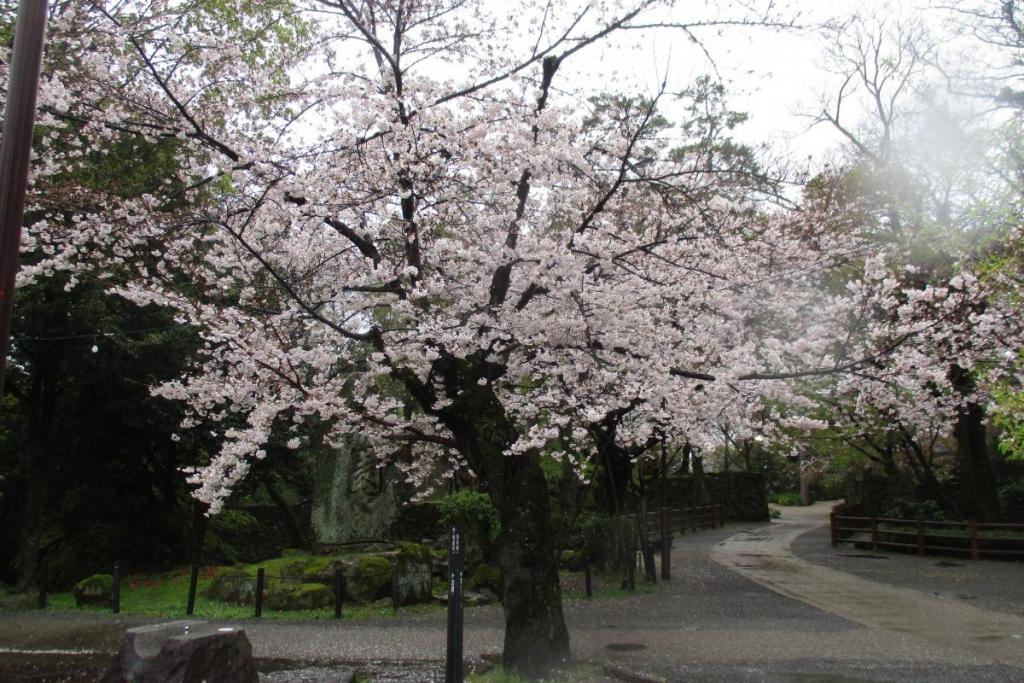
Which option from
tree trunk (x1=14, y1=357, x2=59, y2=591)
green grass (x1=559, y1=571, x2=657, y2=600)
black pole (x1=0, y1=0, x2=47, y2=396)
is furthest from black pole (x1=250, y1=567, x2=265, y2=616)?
black pole (x1=0, y1=0, x2=47, y2=396)

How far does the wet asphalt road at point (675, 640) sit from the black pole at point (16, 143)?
5.64 meters

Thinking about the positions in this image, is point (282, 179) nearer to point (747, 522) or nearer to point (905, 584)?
point (905, 584)

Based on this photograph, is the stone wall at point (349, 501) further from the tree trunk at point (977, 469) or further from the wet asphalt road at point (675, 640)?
the tree trunk at point (977, 469)

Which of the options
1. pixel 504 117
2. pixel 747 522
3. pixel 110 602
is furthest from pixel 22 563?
pixel 747 522

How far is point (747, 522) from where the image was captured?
32656 millimetres

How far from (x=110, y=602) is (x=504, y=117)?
38.0 ft

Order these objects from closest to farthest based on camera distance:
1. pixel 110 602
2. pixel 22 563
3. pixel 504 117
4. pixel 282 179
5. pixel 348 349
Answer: pixel 282 179 < pixel 504 117 < pixel 348 349 < pixel 110 602 < pixel 22 563

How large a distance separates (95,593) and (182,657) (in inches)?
347

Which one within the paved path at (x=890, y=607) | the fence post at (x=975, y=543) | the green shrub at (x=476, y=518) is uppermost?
the green shrub at (x=476, y=518)

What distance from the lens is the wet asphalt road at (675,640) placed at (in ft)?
24.6

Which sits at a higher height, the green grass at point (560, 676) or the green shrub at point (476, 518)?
the green shrub at point (476, 518)

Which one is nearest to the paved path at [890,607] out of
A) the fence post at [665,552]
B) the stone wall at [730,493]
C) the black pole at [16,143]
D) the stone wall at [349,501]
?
the fence post at [665,552]

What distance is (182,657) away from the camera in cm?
625

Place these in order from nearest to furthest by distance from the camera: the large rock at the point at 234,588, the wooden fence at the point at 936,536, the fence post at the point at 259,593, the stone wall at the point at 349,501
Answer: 1. the fence post at the point at 259,593
2. the large rock at the point at 234,588
3. the stone wall at the point at 349,501
4. the wooden fence at the point at 936,536
